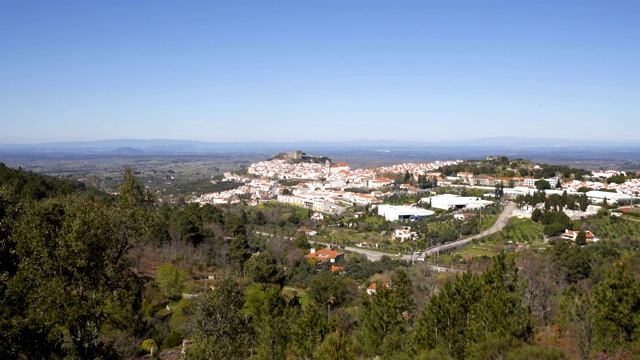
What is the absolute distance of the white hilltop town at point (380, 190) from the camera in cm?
4341

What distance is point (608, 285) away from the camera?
28.7ft

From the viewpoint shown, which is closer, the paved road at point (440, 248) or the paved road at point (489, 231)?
the paved road at point (440, 248)

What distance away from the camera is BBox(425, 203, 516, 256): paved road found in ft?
99.0

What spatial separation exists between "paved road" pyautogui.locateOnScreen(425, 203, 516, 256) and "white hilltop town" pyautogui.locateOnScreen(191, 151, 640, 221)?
1.39 m

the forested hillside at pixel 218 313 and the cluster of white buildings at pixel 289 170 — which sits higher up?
the forested hillside at pixel 218 313

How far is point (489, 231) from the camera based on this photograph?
34406 mm

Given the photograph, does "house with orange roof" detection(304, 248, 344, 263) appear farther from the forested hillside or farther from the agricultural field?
the agricultural field

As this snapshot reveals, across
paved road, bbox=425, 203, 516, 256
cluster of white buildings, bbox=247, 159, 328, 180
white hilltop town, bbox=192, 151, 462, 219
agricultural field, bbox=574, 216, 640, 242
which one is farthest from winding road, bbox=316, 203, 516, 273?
cluster of white buildings, bbox=247, 159, 328, 180

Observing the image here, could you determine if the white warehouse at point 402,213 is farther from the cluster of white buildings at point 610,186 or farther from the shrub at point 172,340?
the shrub at point 172,340

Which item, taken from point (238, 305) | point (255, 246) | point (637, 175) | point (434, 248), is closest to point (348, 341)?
point (238, 305)

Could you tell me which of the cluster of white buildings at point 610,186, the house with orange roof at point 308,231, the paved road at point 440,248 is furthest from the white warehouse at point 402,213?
the cluster of white buildings at point 610,186

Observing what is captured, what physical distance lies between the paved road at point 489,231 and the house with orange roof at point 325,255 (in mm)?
5646

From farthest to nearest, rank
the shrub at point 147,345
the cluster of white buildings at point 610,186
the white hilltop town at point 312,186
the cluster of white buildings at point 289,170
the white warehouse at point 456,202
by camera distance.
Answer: the cluster of white buildings at point 289,170
the white hilltop town at point 312,186
the cluster of white buildings at point 610,186
the white warehouse at point 456,202
the shrub at point 147,345

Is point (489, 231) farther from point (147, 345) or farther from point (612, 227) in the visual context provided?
point (147, 345)
